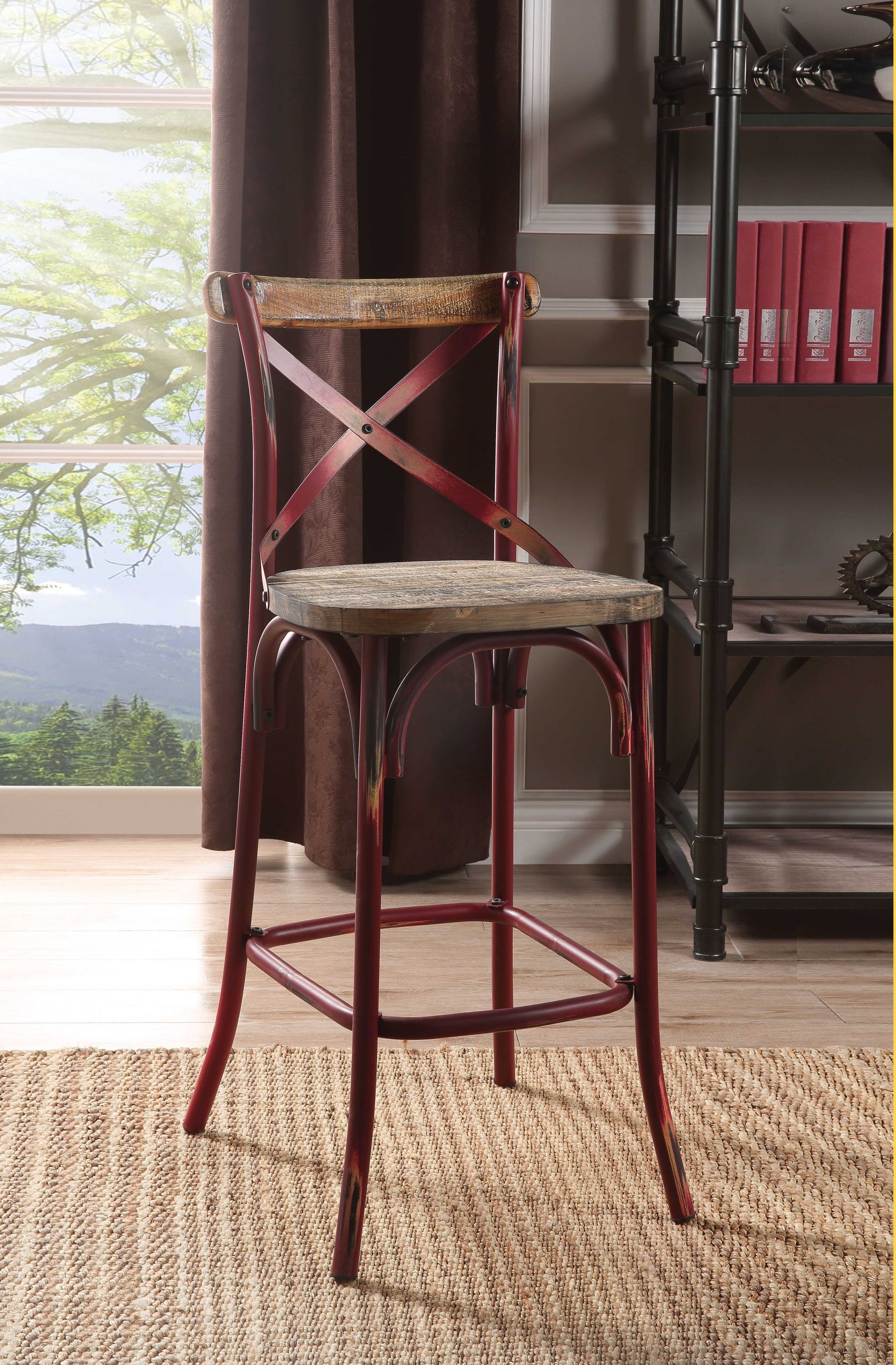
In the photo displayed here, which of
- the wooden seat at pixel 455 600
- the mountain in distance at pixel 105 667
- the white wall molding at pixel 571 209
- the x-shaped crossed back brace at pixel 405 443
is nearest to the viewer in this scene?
the wooden seat at pixel 455 600

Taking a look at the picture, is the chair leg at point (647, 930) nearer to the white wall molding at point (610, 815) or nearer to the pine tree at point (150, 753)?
the white wall molding at point (610, 815)

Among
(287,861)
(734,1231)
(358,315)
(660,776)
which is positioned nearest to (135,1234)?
(734,1231)

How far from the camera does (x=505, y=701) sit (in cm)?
131

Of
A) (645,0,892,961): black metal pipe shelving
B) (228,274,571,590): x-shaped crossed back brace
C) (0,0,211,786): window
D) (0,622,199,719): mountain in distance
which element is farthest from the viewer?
(0,622,199,719): mountain in distance

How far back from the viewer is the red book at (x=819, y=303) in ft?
5.96

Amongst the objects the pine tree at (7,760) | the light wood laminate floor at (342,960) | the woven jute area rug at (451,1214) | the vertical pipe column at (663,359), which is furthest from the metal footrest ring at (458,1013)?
the pine tree at (7,760)

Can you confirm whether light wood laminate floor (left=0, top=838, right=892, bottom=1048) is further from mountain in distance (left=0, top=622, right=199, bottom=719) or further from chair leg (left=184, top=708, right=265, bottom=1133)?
mountain in distance (left=0, top=622, right=199, bottom=719)

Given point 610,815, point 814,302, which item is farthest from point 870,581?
point 610,815

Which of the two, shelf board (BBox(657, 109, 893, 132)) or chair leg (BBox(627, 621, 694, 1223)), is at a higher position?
shelf board (BBox(657, 109, 893, 132))

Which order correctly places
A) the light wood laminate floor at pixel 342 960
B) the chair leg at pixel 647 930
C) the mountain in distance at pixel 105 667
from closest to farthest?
the chair leg at pixel 647 930 < the light wood laminate floor at pixel 342 960 < the mountain in distance at pixel 105 667

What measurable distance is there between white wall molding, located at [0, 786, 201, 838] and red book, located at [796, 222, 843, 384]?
1347 mm

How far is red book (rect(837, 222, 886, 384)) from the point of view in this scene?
5.97 ft

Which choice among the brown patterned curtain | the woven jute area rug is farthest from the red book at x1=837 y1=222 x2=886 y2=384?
the woven jute area rug

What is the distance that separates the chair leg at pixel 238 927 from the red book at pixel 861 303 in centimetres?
115
